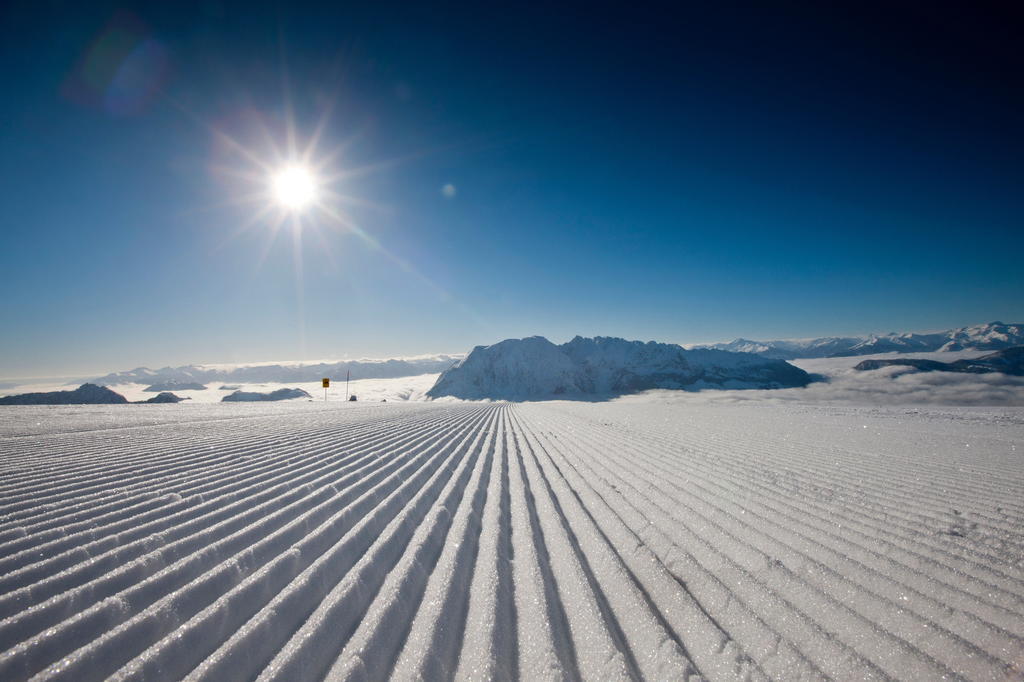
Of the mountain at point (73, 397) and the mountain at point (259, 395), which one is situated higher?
the mountain at point (73, 397)

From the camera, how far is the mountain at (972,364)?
9300cm

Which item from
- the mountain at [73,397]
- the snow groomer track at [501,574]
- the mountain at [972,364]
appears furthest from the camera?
the mountain at [972,364]

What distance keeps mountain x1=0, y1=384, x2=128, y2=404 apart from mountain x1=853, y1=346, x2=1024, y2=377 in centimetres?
13891

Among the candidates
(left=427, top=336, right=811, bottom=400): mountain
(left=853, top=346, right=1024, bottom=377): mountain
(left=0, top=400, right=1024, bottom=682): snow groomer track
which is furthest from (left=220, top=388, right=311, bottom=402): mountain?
(left=853, top=346, right=1024, bottom=377): mountain

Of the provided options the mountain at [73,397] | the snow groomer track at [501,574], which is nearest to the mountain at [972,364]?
the snow groomer track at [501,574]

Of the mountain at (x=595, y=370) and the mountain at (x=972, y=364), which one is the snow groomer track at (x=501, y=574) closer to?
the mountain at (x=595, y=370)

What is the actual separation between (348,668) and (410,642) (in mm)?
331

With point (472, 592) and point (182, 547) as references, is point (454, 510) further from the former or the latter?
point (182, 547)

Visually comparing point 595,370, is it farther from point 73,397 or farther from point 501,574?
point 501,574

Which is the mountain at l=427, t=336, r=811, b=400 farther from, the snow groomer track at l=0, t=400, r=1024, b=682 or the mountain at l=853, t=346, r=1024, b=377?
the snow groomer track at l=0, t=400, r=1024, b=682

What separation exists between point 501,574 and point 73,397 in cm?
5274

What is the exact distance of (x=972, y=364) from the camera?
102m

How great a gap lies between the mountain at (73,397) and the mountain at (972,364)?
5469 inches

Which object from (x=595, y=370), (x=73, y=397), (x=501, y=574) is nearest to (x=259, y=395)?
(x=73, y=397)
